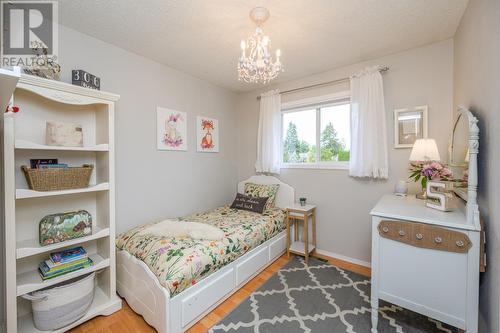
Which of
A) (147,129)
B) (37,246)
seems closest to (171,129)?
(147,129)

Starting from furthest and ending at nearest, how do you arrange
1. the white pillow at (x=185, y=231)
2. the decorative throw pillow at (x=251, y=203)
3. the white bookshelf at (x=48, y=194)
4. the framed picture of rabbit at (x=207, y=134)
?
the framed picture of rabbit at (x=207, y=134), the decorative throw pillow at (x=251, y=203), the white pillow at (x=185, y=231), the white bookshelf at (x=48, y=194)

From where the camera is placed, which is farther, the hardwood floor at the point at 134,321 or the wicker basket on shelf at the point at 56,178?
the hardwood floor at the point at 134,321

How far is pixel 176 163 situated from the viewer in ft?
9.29

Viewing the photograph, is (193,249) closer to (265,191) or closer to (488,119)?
(265,191)

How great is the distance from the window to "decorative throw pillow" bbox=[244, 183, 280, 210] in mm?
391

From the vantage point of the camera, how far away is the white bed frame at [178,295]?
1522 mm

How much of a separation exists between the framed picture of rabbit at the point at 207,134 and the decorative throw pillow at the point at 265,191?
83cm

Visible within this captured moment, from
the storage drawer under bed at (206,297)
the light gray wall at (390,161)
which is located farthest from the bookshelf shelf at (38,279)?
the light gray wall at (390,161)

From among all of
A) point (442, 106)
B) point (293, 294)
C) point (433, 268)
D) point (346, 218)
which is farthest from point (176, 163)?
point (442, 106)

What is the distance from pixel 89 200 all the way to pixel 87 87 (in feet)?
3.37

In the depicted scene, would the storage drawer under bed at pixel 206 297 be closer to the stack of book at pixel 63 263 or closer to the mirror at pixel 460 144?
the stack of book at pixel 63 263

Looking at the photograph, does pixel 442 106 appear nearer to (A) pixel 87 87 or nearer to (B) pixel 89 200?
(A) pixel 87 87

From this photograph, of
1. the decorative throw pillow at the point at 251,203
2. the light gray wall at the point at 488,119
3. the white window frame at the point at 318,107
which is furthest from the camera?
the decorative throw pillow at the point at 251,203

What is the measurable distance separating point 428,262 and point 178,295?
5.58 feet
